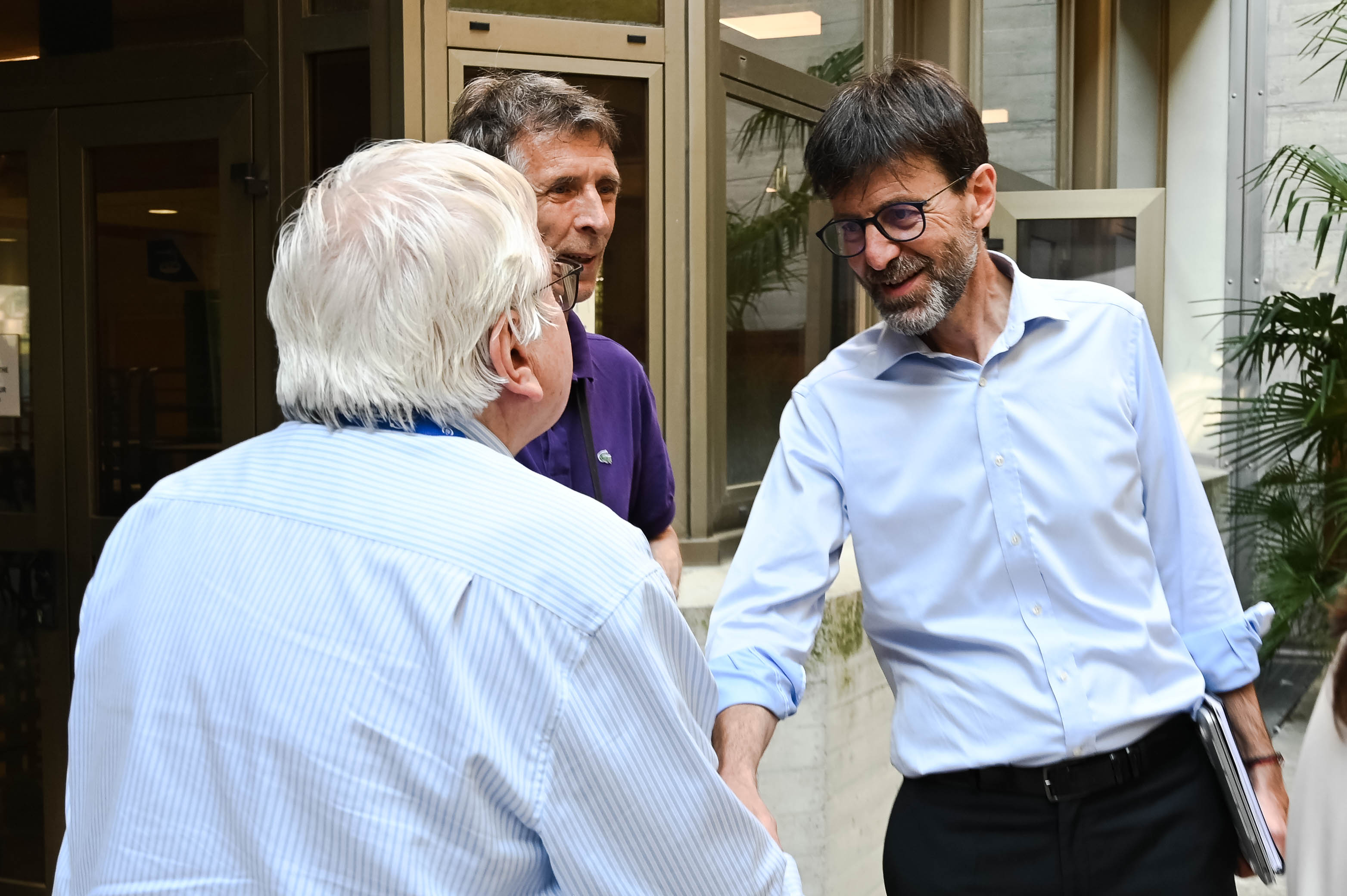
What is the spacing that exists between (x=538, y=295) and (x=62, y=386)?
2.85 meters

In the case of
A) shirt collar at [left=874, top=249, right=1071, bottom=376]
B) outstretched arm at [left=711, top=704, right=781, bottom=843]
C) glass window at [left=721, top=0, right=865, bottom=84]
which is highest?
glass window at [left=721, top=0, right=865, bottom=84]

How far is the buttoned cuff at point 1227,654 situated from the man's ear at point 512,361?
1293 mm

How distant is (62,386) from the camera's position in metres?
3.60

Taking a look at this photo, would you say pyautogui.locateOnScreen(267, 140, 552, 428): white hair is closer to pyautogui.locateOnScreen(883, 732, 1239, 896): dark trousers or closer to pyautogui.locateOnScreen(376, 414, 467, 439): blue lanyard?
pyautogui.locateOnScreen(376, 414, 467, 439): blue lanyard

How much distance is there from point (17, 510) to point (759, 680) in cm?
280

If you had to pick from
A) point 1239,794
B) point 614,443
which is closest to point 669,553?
point 614,443

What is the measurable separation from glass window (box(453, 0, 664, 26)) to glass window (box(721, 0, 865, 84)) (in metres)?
0.26

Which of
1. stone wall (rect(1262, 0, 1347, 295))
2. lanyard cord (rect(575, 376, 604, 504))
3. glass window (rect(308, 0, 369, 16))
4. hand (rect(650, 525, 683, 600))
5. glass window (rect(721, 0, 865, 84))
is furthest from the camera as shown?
stone wall (rect(1262, 0, 1347, 295))

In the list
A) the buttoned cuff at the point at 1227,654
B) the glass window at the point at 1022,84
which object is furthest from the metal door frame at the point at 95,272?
the glass window at the point at 1022,84

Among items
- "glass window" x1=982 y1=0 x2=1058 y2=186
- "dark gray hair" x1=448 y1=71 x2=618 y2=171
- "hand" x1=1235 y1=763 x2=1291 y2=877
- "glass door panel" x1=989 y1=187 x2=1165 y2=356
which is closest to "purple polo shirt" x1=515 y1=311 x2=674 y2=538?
"dark gray hair" x1=448 y1=71 x2=618 y2=171

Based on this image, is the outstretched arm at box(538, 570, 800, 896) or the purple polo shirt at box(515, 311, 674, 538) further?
the purple polo shirt at box(515, 311, 674, 538)

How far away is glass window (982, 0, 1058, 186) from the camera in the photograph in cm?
614

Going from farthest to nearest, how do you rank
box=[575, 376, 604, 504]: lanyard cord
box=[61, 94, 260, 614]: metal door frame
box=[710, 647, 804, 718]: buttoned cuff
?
box=[61, 94, 260, 614]: metal door frame < box=[575, 376, 604, 504]: lanyard cord < box=[710, 647, 804, 718]: buttoned cuff

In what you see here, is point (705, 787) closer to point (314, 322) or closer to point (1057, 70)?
point (314, 322)
